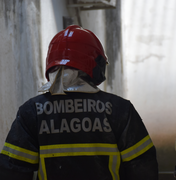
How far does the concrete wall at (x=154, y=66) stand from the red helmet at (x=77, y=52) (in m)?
2.73

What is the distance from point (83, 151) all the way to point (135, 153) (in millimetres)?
201

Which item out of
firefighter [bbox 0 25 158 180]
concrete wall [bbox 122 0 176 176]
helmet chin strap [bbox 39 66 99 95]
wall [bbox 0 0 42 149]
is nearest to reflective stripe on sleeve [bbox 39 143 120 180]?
firefighter [bbox 0 25 158 180]

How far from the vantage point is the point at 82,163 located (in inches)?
35.6

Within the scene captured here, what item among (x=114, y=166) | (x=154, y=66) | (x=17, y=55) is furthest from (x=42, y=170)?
(x=154, y=66)

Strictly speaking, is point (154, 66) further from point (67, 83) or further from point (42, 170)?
point (42, 170)

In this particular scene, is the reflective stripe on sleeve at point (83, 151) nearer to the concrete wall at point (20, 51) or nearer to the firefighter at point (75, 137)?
the firefighter at point (75, 137)

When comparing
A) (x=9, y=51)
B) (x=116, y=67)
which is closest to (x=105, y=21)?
(x=116, y=67)

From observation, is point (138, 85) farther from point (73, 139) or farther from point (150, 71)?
point (73, 139)

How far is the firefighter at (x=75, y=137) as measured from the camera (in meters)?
0.91

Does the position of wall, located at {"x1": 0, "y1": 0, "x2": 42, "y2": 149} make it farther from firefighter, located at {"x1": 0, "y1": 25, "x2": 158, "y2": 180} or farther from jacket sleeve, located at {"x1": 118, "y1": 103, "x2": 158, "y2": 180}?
jacket sleeve, located at {"x1": 118, "y1": 103, "x2": 158, "y2": 180}

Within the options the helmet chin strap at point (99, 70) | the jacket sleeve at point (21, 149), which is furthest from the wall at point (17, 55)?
the helmet chin strap at point (99, 70)

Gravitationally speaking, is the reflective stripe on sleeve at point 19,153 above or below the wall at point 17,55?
below

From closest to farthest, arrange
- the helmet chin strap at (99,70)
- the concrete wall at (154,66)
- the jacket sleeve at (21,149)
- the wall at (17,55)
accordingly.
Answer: the jacket sleeve at (21,149), the helmet chin strap at (99,70), the wall at (17,55), the concrete wall at (154,66)

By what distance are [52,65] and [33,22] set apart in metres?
0.69
